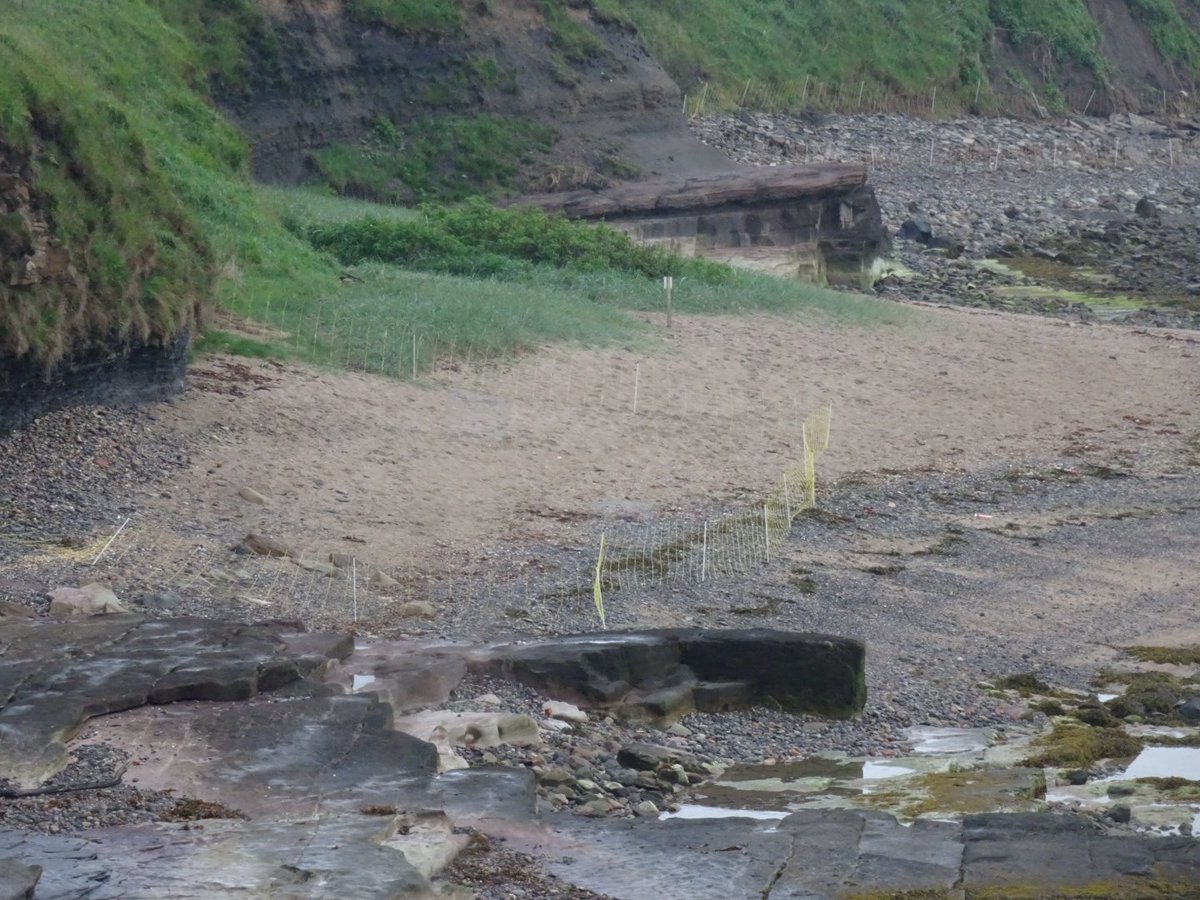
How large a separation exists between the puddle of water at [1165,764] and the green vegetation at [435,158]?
19.0 meters

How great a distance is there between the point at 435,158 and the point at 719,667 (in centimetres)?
1933

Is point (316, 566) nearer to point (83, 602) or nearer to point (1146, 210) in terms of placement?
point (83, 602)

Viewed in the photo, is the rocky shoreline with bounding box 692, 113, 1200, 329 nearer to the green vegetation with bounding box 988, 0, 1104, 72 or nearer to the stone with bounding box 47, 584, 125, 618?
the green vegetation with bounding box 988, 0, 1104, 72

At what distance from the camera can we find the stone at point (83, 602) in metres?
9.18

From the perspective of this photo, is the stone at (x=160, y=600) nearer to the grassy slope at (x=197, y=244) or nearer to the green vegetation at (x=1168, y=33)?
the grassy slope at (x=197, y=244)

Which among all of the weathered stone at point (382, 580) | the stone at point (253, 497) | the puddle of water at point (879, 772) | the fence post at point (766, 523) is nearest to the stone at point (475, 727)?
the puddle of water at point (879, 772)

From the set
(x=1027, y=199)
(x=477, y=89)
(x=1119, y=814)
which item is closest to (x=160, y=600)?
(x=1119, y=814)

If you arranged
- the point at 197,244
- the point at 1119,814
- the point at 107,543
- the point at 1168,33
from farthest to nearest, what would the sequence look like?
the point at 1168,33
the point at 197,244
the point at 107,543
the point at 1119,814

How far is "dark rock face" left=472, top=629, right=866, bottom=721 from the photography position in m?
9.08

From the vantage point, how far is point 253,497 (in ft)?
39.8

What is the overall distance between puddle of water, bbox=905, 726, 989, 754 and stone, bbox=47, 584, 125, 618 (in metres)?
4.21

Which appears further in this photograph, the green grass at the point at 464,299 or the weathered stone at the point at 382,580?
the green grass at the point at 464,299

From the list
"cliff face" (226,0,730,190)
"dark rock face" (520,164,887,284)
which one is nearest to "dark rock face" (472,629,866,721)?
"dark rock face" (520,164,887,284)

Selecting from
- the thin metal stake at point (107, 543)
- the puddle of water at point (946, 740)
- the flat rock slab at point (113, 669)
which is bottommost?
the puddle of water at point (946, 740)
